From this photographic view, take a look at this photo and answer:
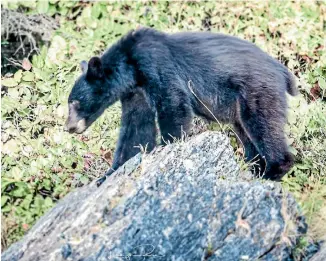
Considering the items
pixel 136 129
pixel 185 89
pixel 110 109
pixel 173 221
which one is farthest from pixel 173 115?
pixel 110 109

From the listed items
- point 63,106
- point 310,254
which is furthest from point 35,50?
point 310,254

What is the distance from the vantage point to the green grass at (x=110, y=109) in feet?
21.9

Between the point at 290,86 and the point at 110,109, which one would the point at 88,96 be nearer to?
the point at 110,109

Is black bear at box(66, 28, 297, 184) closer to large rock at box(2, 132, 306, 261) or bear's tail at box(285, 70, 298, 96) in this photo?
bear's tail at box(285, 70, 298, 96)

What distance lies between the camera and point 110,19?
403 inches

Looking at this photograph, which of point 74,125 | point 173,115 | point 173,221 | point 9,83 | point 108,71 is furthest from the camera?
point 9,83

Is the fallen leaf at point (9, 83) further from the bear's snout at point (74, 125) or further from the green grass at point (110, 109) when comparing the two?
the bear's snout at point (74, 125)

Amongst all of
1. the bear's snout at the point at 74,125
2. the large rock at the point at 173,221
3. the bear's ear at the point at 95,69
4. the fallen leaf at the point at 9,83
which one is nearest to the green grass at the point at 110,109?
the fallen leaf at the point at 9,83

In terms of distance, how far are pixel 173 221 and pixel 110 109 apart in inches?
132

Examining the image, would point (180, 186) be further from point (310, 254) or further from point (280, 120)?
point (280, 120)

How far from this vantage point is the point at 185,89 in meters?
6.43

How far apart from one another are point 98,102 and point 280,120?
1.77 meters

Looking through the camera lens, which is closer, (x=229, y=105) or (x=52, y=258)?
(x=52, y=258)

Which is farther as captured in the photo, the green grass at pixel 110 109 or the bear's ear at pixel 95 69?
the green grass at pixel 110 109
